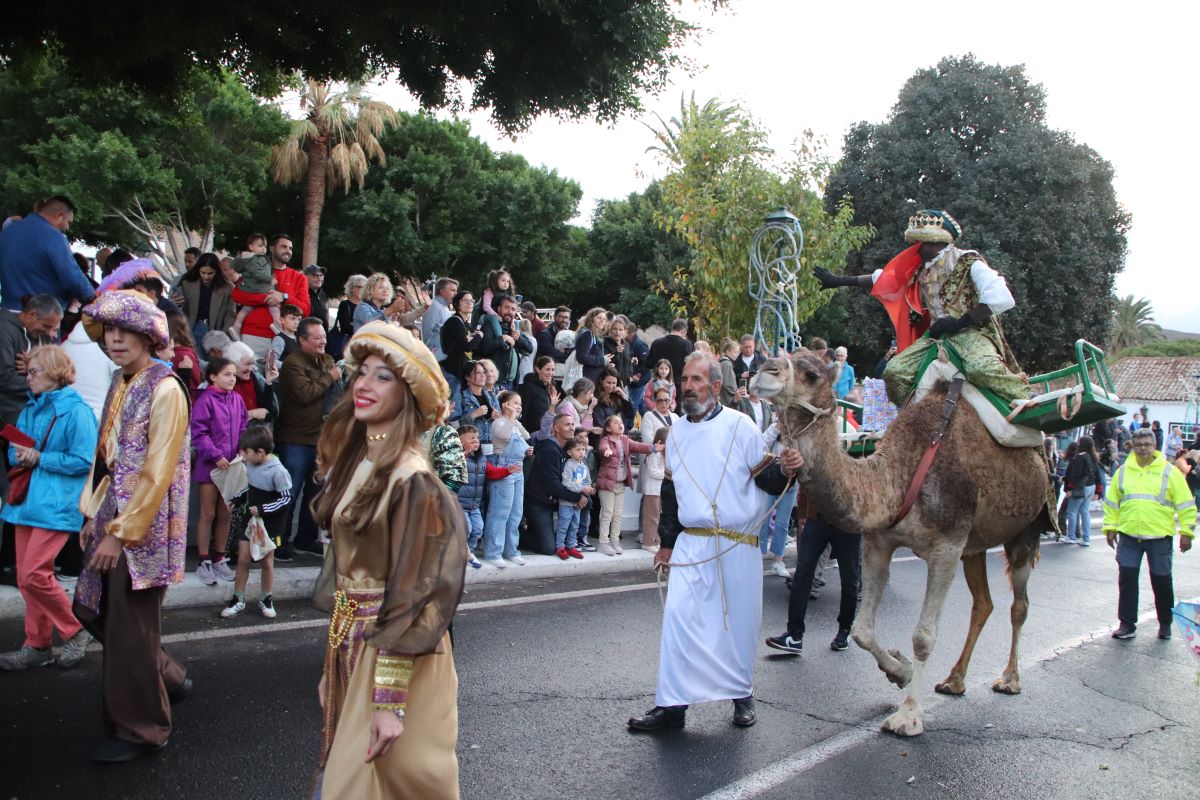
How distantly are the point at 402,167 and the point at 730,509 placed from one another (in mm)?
28168

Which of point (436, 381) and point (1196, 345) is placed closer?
point (436, 381)

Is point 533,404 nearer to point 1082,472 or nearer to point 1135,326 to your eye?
point 1082,472

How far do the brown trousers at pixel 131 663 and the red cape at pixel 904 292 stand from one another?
5.21 metres

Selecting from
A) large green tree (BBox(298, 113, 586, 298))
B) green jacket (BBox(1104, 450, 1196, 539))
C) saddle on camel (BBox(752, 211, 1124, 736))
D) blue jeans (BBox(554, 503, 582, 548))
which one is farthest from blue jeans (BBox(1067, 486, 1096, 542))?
large green tree (BBox(298, 113, 586, 298))

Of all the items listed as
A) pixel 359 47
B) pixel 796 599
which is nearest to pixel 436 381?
pixel 796 599

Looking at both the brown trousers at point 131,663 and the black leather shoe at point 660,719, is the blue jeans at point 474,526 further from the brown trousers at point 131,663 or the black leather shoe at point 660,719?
the brown trousers at point 131,663

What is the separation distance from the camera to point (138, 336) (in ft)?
16.0

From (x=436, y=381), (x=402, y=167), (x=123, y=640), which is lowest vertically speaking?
(x=123, y=640)

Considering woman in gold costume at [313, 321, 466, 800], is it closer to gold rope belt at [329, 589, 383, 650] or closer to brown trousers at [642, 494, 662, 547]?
gold rope belt at [329, 589, 383, 650]

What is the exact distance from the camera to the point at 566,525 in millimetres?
10906

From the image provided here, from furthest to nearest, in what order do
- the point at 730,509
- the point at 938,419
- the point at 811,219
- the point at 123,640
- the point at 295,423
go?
1. the point at 811,219
2. the point at 295,423
3. the point at 938,419
4. the point at 730,509
5. the point at 123,640

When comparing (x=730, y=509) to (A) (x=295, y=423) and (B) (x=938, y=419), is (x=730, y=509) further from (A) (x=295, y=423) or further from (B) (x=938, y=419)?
(A) (x=295, y=423)

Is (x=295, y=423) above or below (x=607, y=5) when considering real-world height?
below

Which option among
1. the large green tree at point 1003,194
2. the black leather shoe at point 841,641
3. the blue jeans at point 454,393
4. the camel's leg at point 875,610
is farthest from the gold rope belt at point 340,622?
the large green tree at point 1003,194
